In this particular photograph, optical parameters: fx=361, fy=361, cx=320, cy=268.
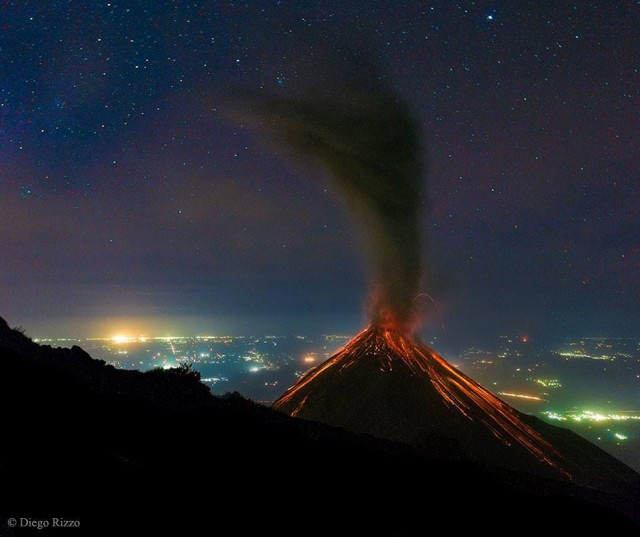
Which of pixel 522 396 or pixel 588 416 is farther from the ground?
pixel 522 396

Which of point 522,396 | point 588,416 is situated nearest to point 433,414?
point 588,416

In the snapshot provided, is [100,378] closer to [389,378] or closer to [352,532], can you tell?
[352,532]

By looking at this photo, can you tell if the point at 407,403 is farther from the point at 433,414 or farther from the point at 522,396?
the point at 522,396

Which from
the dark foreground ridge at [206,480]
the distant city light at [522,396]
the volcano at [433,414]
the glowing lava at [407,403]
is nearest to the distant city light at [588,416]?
the distant city light at [522,396]

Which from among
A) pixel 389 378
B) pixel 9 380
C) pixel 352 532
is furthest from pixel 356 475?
pixel 389 378

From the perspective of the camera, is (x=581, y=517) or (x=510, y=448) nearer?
(x=581, y=517)

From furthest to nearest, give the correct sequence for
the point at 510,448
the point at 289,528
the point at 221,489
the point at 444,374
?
the point at 444,374, the point at 510,448, the point at 221,489, the point at 289,528

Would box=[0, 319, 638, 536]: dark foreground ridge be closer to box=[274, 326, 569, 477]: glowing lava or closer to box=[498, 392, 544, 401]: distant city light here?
box=[274, 326, 569, 477]: glowing lava
